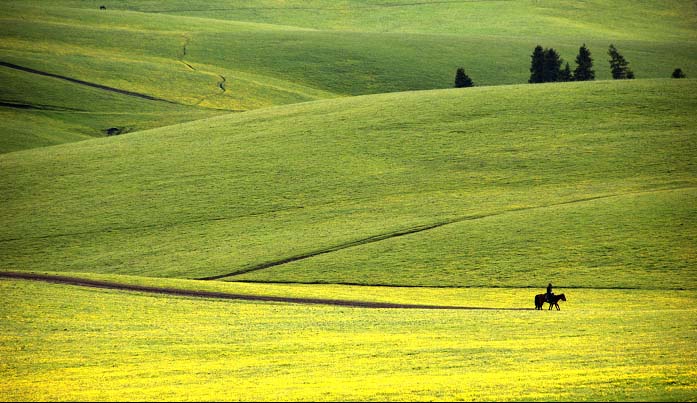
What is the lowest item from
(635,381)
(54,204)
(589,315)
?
(54,204)

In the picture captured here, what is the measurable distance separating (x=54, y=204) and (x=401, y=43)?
242ft

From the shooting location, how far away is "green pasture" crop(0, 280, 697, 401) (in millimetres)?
20141

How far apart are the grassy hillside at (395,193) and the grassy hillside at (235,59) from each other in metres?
20.0

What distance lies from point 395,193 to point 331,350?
98.0 feet

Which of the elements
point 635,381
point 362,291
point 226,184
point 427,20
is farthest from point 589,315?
point 427,20

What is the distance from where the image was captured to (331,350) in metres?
25.4

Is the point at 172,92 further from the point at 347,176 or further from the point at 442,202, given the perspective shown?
the point at 442,202

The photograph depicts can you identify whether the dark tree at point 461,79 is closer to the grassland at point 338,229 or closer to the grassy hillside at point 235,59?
the grassland at point 338,229

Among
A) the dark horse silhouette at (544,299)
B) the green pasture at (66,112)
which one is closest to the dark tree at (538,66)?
the green pasture at (66,112)

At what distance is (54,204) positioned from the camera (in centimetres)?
5784

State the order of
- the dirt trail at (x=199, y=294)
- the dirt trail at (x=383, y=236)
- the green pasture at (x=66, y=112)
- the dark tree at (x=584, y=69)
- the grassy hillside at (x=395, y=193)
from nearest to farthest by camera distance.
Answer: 1. the dirt trail at (x=199, y=294)
2. the grassy hillside at (x=395, y=193)
3. the dirt trail at (x=383, y=236)
4. the green pasture at (x=66, y=112)
5. the dark tree at (x=584, y=69)

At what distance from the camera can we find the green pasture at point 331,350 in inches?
793

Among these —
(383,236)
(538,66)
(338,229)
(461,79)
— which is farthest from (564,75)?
(383,236)

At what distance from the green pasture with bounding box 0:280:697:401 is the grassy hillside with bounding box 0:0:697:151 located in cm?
5170
